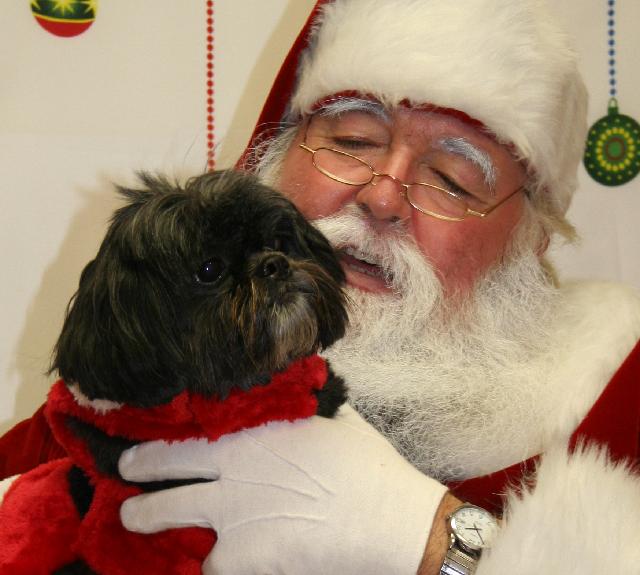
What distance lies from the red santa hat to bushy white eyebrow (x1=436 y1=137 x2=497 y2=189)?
5 cm

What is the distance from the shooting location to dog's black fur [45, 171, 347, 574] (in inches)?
37.3

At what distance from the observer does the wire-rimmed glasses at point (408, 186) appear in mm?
1501

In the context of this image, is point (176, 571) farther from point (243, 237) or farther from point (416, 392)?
point (416, 392)

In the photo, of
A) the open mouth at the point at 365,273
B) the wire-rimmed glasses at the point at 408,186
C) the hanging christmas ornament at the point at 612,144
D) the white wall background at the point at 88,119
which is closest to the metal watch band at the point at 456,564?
the open mouth at the point at 365,273

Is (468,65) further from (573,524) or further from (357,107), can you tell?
(573,524)

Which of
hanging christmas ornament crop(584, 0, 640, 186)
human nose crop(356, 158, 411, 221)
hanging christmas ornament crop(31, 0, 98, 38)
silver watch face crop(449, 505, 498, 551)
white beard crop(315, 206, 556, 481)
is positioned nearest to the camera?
silver watch face crop(449, 505, 498, 551)

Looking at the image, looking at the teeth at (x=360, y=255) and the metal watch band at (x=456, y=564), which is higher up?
the teeth at (x=360, y=255)

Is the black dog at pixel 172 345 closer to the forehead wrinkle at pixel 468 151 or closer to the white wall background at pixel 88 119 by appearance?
the forehead wrinkle at pixel 468 151

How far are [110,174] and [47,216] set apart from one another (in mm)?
212

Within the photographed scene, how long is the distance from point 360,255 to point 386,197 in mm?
121

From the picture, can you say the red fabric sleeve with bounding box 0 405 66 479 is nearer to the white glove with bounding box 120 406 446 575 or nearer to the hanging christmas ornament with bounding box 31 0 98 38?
the white glove with bounding box 120 406 446 575

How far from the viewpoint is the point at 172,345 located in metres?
0.96

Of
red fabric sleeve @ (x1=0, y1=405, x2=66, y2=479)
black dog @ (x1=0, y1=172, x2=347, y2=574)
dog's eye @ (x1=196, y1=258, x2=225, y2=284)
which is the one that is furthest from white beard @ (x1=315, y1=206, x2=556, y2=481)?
red fabric sleeve @ (x1=0, y1=405, x2=66, y2=479)

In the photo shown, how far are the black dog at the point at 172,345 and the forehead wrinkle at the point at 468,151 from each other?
538 mm
